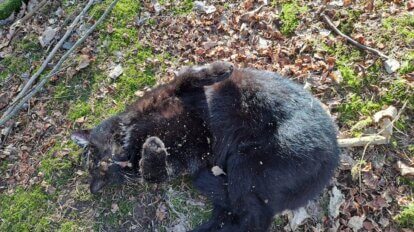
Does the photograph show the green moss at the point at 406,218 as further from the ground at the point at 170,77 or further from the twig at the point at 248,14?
the twig at the point at 248,14

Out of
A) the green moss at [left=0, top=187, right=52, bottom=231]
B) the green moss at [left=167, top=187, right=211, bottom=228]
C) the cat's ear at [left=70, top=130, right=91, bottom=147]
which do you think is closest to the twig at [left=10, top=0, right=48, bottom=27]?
the cat's ear at [left=70, top=130, right=91, bottom=147]

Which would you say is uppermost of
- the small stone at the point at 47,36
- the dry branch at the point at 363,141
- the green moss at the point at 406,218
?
the small stone at the point at 47,36

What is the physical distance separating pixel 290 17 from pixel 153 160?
8.01ft

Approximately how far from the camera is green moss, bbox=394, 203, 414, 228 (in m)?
3.89

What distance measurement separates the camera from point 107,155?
4.31m

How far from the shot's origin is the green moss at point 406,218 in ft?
12.8

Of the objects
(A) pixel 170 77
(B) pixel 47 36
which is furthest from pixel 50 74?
(A) pixel 170 77

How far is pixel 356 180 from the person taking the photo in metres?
4.12

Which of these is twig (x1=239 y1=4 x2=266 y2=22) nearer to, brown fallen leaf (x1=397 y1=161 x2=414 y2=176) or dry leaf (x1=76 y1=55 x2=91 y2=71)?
dry leaf (x1=76 y1=55 x2=91 y2=71)

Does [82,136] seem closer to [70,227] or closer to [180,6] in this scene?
[70,227]

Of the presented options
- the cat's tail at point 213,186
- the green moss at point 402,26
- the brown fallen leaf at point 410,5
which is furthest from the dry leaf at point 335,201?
the brown fallen leaf at point 410,5

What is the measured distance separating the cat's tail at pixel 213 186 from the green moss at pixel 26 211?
1796 millimetres

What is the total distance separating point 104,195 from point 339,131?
272 centimetres

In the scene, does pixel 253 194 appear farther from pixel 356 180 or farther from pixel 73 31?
pixel 73 31
